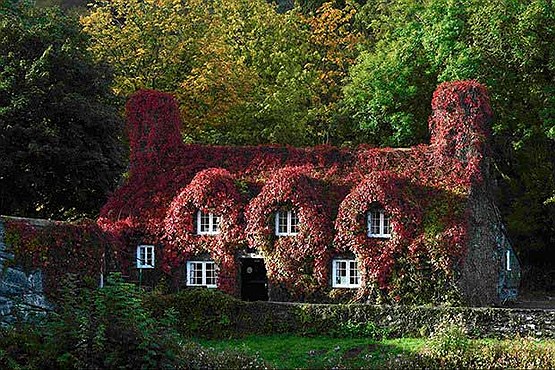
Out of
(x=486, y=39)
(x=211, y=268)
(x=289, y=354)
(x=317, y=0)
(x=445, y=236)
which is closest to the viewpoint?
(x=289, y=354)

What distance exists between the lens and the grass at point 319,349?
22.3 metres

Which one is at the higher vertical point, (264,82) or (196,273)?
(264,82)

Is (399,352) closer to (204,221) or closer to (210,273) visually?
(210,273)

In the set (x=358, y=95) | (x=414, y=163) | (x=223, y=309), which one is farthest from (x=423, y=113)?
(x=223, y=309)

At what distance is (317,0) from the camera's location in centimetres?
5050

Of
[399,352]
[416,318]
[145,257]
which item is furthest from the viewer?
[145,257]

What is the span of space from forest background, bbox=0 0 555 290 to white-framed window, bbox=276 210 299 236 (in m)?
7.65

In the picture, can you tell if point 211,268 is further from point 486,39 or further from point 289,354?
point 486,39

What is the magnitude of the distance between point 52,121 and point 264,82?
447 inches

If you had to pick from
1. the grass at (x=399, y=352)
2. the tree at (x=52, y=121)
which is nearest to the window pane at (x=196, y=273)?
the grass at (x=399, y=352)

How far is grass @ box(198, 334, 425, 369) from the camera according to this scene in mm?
22312

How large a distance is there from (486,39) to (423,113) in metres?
4.64

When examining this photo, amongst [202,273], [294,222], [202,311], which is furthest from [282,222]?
[202,311]

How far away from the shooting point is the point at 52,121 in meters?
36.4
